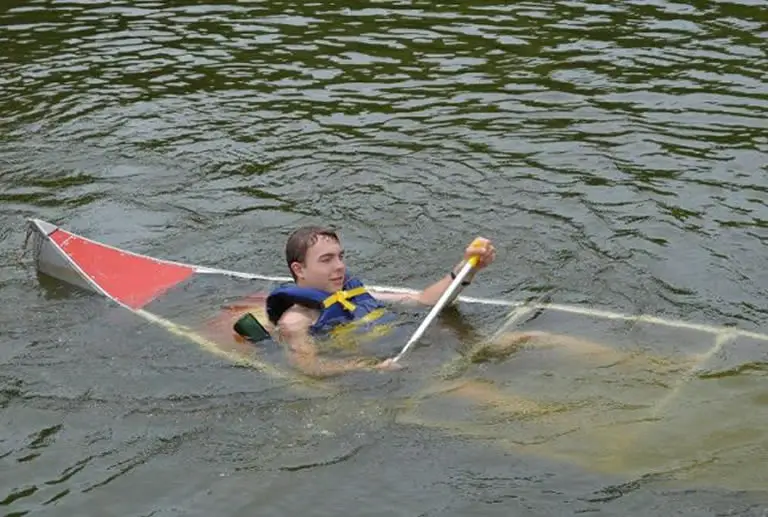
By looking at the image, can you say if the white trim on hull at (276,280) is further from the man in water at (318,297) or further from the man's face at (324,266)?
the man's face at (324,266)

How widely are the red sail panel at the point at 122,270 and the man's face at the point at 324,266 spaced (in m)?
1.37

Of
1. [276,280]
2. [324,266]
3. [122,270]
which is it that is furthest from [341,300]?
[122,270]

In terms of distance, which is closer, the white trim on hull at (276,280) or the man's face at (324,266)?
the white trim on hull at (276,280)

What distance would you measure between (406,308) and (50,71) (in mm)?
7393

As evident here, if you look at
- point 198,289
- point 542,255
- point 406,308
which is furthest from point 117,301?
point 542,255

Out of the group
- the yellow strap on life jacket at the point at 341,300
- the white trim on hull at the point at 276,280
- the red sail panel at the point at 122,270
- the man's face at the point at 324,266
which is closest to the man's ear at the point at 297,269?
the man's face at the point at 324,266

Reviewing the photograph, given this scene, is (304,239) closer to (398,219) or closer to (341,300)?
(341,300)

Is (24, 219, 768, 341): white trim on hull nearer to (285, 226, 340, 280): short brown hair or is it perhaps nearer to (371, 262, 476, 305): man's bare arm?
(371, 262, 476, 305): man's bare arm

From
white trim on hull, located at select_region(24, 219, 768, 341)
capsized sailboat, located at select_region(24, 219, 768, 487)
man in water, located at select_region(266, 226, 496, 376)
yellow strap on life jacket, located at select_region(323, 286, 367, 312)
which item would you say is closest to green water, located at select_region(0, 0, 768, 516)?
capsized sailboat, located at select_region(24, 219, 768, 487)

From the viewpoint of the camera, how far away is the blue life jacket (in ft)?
24.3

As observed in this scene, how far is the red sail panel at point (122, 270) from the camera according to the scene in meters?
8.39

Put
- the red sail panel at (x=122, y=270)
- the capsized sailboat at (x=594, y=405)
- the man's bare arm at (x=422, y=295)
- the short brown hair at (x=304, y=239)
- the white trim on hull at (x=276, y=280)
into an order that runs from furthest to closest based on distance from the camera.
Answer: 1. the red sail panel at (x=122, y=270)
2. the man's bare arm at (x=422, y=295)
3. the short brown hair at (x=304, y=239)
4. the white trim on hull at (x=276, y=280)
5. the capsized sailboat at (x=594, y=405)

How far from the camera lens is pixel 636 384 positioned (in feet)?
22.0

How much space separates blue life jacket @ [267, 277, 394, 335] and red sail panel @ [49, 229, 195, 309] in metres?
1.18
